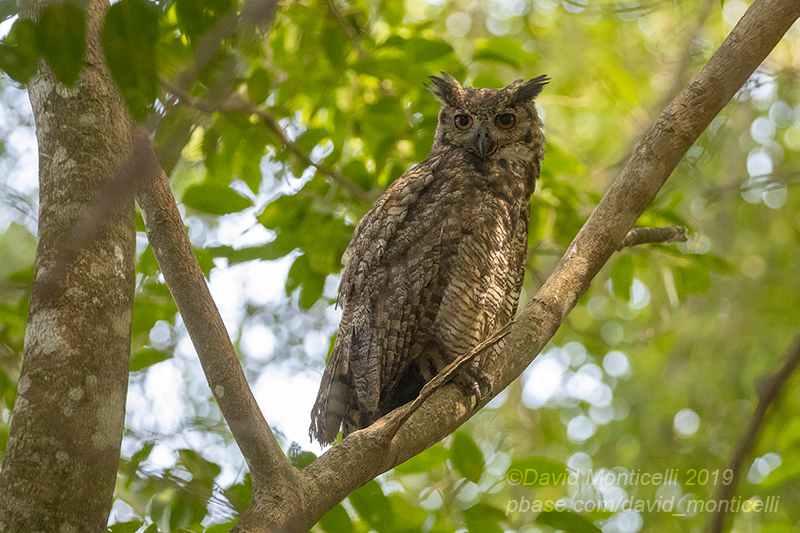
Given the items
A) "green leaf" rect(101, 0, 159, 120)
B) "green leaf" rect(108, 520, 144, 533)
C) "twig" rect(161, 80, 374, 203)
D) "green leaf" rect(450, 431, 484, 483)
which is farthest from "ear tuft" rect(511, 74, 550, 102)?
"green leaf" rect(108, 520, 144, 533)

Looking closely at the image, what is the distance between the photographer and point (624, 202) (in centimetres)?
195

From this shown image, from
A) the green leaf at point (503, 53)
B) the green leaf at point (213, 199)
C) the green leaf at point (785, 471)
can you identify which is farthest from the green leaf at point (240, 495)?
the green leaf at point (503, 53)

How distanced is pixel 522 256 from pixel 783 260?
163 inches

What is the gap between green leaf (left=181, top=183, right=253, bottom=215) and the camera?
83.7 inches

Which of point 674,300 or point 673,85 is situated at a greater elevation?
point 673,85

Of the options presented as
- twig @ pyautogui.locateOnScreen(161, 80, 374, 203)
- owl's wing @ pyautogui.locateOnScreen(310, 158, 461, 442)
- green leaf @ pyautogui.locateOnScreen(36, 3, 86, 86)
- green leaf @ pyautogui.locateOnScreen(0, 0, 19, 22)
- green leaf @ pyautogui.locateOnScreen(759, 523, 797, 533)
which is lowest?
green leaf @ pyautogui.locateOnScreen(759, 523, 797, 533)

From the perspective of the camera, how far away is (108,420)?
1.18m

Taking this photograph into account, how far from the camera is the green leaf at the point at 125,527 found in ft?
4.45

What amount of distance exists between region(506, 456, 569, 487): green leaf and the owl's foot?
0.21m

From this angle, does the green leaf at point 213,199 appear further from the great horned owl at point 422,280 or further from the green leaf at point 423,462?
the green leaf at point 423,462

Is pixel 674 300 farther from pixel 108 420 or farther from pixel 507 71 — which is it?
pixel 507 71

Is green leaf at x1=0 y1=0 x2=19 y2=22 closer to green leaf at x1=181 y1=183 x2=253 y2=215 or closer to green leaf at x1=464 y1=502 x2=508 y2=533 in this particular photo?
green leaf at x1=181 y1=183 x2=253 y2=215

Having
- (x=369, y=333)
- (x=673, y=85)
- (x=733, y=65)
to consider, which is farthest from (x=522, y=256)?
(x=673, y=85)

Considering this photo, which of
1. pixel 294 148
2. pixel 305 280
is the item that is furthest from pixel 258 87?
pixel 305 280
